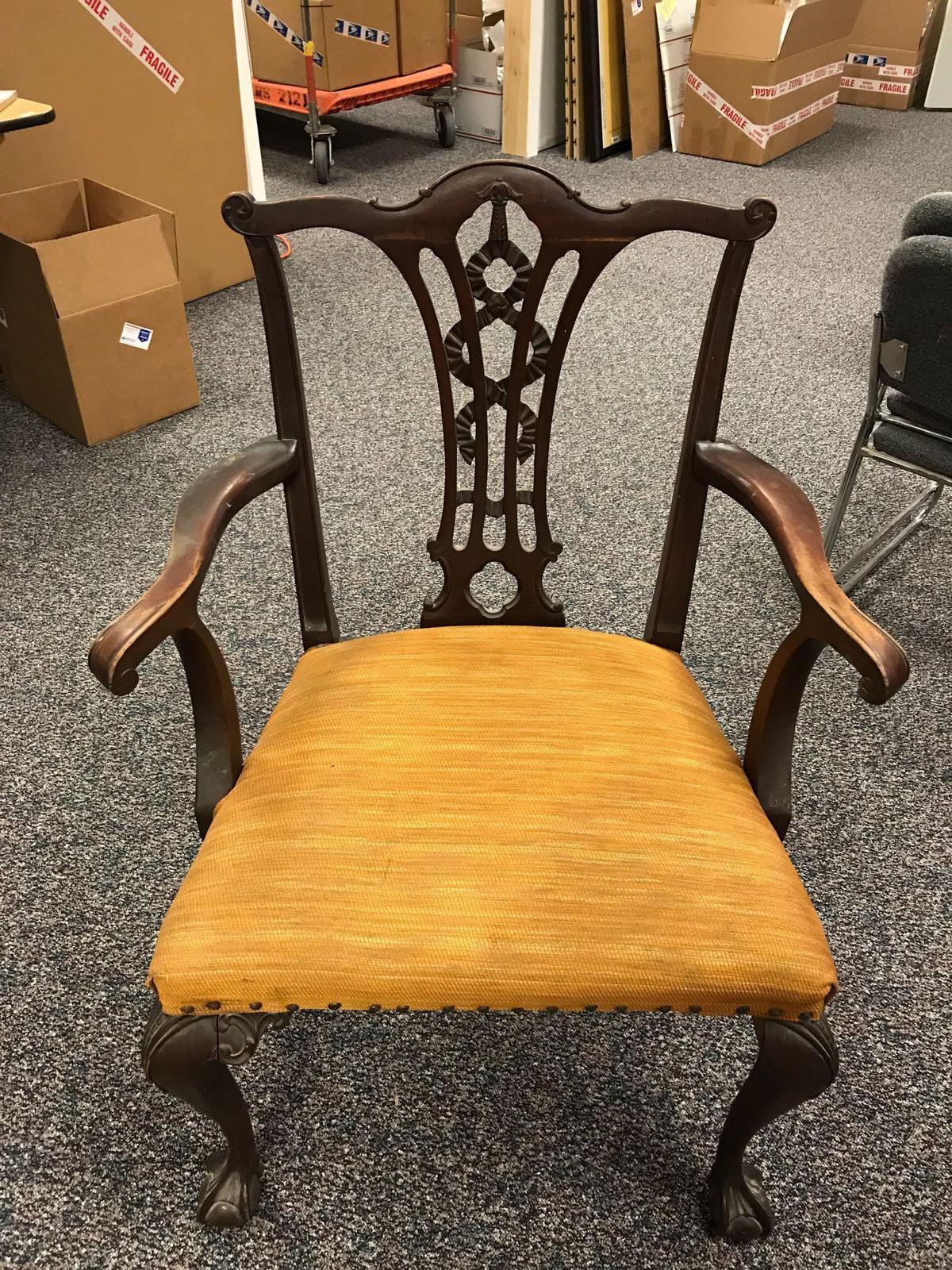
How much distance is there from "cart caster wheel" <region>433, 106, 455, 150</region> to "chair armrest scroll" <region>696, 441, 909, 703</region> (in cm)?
382

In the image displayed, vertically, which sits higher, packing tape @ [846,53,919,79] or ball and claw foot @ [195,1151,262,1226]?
packing tape @ [846,53,919,79]

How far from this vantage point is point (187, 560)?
3.12 feet

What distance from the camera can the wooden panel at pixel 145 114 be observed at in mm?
2510

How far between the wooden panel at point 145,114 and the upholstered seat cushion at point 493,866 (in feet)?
7.01

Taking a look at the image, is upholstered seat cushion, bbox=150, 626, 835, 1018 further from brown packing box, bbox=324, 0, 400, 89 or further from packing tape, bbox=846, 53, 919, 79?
packing tape, bbox=846, 53, 919, 79

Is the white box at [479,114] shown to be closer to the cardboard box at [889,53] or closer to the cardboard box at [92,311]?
the cardboard box at [889,53]

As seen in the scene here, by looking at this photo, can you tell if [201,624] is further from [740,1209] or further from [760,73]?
[760,73]

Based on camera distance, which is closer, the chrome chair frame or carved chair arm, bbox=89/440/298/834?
carved chair arm, bbox=89/440/298/834

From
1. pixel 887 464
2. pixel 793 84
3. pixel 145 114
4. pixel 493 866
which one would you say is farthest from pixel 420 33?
pixel 493 866

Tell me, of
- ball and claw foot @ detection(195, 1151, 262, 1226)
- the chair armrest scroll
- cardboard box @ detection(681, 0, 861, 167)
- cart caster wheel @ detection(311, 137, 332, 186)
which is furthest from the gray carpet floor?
cardboard box @ detection(681, 0, 861, 167)

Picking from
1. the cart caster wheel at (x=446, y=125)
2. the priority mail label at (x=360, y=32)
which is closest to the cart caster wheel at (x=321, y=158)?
the priority mail label at (x=360, y=32)

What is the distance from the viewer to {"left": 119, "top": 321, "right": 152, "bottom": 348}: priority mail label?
7.73ft

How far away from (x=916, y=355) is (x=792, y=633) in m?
0.92

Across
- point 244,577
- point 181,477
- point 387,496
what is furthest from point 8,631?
point 387,496
